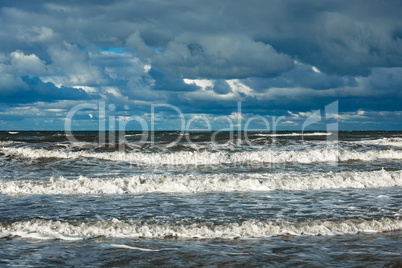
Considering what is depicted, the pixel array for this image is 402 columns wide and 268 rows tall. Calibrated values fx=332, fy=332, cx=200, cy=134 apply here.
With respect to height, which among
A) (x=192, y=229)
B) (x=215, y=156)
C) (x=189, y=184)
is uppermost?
(x=215, y=156)

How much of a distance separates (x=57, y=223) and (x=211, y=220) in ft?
12.6

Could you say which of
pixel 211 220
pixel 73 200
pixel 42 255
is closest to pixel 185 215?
pixel 211 220

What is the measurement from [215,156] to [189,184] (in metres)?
10.3

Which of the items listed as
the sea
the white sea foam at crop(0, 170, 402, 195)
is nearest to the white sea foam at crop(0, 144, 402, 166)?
the sea

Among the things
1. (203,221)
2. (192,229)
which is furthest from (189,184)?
(192,229)

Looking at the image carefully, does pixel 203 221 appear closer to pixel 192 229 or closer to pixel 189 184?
pixel 192 229

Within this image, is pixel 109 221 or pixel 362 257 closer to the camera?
pixel 362 257

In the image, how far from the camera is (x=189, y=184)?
13.9m

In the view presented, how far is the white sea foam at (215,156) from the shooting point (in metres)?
23.5

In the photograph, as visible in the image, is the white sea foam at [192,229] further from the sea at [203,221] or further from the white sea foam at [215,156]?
the white sea foam at [215,156]

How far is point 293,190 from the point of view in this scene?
43.9ft

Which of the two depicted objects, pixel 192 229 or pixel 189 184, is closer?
pixel 192 229

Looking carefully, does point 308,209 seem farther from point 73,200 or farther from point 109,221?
point 73,200

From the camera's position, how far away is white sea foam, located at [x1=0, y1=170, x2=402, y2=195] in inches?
516
